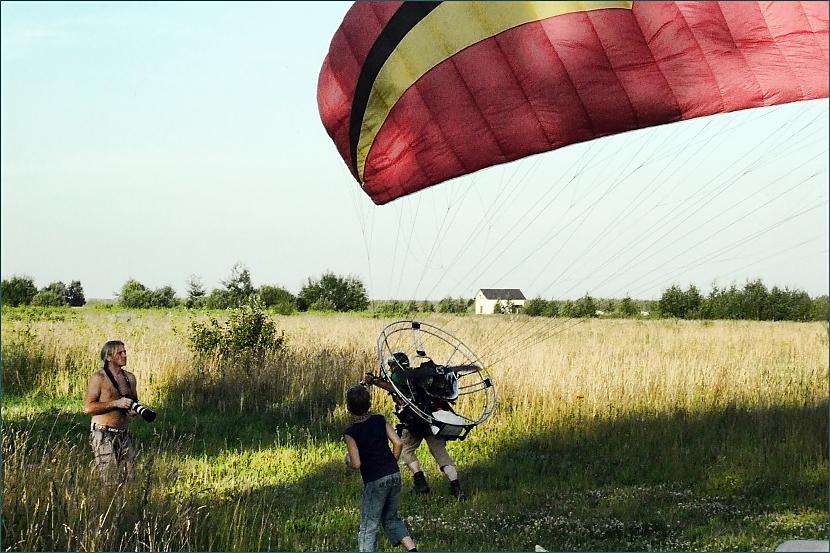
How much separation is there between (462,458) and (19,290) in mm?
46294

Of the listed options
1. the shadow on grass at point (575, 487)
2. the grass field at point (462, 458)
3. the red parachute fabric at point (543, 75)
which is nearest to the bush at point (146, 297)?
the grass field at point (462, 458)

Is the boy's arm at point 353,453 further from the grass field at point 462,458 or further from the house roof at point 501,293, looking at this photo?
the house roof at point 501,293

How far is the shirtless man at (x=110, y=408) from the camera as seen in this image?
655 centimetres

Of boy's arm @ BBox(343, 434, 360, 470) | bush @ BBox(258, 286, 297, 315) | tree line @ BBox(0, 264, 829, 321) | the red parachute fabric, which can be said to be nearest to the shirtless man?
boy's arm @ BBox(343, 434, 360, 470)

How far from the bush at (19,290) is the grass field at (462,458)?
117ft

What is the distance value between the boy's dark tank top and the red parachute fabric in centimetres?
300

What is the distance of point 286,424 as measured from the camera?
10328 mm

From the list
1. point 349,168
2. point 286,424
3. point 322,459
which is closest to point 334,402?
point 286,424

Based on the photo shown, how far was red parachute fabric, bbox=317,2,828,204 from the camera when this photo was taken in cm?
646

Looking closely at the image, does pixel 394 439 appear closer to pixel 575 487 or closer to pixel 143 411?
pixel 143 411

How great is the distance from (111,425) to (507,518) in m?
3.27

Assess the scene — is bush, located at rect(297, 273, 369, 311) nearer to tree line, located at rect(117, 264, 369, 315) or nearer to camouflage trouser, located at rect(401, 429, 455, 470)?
tree line, located at rect(117, 264, 369, 315)

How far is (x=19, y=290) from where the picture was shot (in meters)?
49.0

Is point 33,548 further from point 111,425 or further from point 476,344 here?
point 476,344
